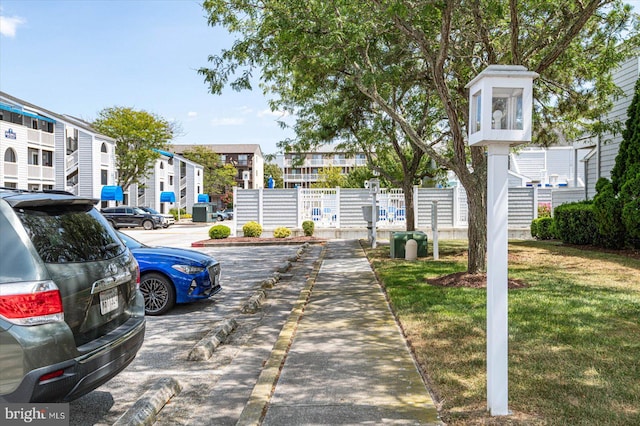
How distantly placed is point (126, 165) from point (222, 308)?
4181 centimetres

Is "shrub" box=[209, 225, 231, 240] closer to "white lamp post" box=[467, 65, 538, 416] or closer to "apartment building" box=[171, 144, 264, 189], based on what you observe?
"white lamp post" box=[467, 65, 538, 416]

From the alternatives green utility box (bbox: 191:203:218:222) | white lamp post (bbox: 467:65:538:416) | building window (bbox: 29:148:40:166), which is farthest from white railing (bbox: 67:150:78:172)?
white lamp post (bbox: 467:65:538:416)

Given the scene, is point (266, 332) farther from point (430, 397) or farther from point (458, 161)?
point (458, 161)

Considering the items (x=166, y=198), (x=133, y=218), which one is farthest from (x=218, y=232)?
(x=166, y=198)

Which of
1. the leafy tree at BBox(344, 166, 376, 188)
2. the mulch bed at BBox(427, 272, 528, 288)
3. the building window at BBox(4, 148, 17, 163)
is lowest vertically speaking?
the mulch bed at BBox(427, 272, 528, 288)

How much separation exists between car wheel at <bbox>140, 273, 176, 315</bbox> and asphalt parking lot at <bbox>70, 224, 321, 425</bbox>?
7.0 inches

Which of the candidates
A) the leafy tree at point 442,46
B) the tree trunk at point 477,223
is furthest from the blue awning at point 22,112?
the tree trunk at point 477,223

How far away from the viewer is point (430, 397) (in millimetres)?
4305

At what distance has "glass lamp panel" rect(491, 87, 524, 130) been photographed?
160 inches

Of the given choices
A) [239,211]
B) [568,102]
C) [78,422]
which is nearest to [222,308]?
[78,422]

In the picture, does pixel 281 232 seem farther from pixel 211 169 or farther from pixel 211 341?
pixel 211 169

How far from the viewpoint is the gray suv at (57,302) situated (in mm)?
3078

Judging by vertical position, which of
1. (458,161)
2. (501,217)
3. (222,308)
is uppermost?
(458,161)

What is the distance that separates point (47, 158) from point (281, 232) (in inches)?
1097
